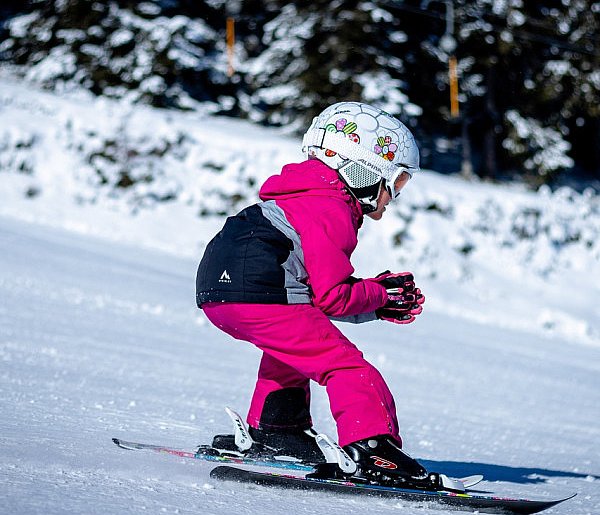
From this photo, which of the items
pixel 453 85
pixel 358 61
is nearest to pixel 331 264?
pixel 358 61

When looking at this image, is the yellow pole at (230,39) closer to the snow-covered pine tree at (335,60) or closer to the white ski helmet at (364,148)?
the snow-covered pine tree at (335,60)

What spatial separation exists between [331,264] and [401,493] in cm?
78

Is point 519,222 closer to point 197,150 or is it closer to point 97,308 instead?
point 197,150

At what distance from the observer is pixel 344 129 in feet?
10.3

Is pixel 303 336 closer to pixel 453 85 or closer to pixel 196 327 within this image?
pixel 196 327

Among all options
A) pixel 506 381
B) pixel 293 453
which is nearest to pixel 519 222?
pixel 506 381

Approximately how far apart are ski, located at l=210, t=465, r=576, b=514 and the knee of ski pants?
0.34 m

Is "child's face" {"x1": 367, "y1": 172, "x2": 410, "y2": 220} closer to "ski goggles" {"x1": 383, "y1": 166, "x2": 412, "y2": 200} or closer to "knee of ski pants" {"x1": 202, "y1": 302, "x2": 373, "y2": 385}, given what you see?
"ski goggles" {"x1": 383, "y1": 166, "x2": 412, "y2": 200}

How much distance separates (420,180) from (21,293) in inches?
325

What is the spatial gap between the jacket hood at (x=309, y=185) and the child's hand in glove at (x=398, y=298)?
0.82ft

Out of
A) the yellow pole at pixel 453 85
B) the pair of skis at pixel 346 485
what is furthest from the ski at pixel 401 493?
the yellow pole at pixel 453 85

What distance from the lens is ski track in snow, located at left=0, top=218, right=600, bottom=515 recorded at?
2520 millimetres

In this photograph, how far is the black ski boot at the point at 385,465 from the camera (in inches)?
108

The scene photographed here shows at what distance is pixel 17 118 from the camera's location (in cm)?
1262
